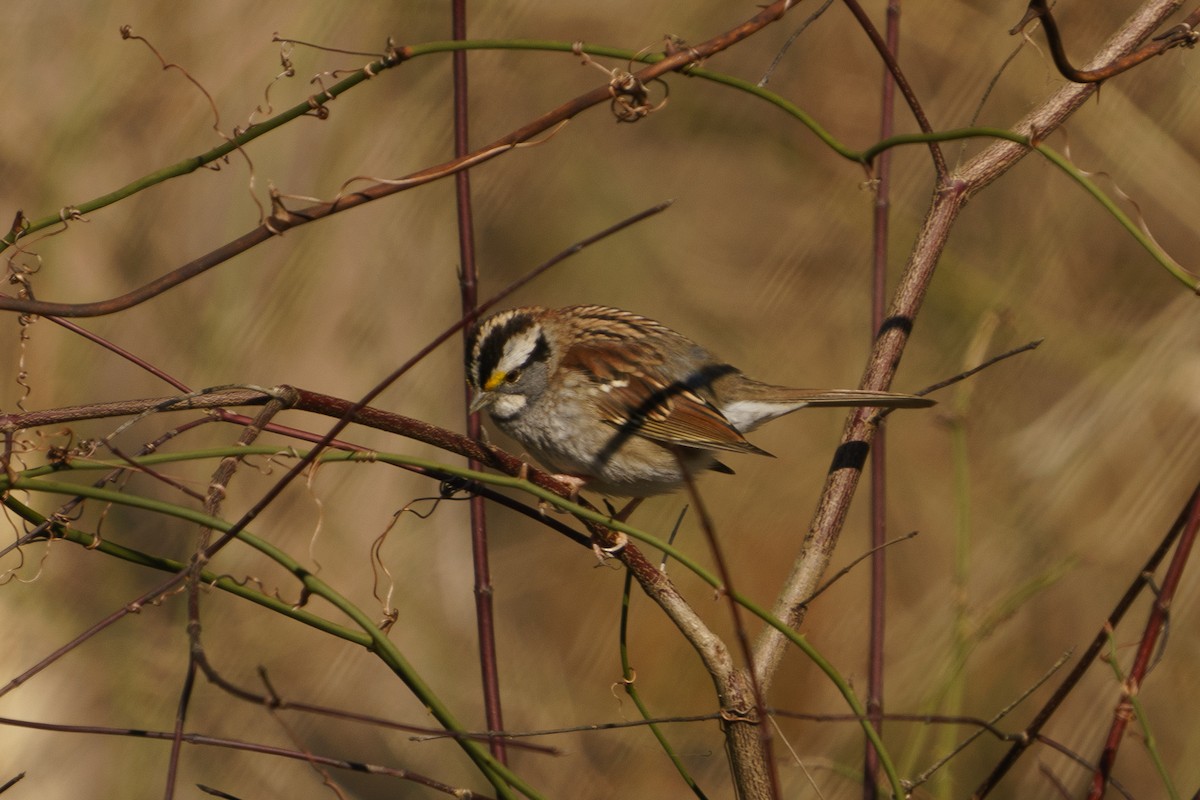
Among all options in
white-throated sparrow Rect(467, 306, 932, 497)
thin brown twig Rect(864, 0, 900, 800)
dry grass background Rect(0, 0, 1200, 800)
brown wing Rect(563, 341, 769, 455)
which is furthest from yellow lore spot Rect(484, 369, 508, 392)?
dry grass background Rect(0, 0, 1200, 800)

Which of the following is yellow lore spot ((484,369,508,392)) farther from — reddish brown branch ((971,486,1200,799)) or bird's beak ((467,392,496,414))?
reddish brown branch ((971,486,1200,799))

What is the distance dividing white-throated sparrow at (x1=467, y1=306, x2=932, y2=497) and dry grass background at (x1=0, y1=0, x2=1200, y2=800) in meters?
0.93

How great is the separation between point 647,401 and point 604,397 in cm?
10

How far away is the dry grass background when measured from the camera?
3.41 meters

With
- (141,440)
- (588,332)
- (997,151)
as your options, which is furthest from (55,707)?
(997,151)

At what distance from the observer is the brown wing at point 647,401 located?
283 cm

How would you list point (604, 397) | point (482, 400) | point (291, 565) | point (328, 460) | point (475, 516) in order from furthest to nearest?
point (604, 397) → point (482, 400) → point (475, 516) → point (328, 460) → point (291, 565)

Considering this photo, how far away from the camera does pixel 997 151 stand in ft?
6.78

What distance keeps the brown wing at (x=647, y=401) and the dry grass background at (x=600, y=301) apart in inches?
38.9

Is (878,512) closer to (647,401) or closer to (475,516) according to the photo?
(475,516)

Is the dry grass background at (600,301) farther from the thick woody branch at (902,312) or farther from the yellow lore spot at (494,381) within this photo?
the thick woody branch at (902,312)

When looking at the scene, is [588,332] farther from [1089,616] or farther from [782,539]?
[1089,616]

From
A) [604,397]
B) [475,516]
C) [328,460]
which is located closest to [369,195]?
[328,460]

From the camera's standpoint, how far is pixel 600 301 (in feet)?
13.4
